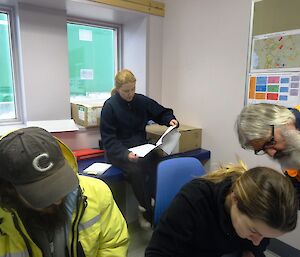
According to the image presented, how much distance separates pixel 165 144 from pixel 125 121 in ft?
1.28

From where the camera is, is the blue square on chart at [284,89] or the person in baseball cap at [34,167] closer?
the person in baseball cap at [34,167]

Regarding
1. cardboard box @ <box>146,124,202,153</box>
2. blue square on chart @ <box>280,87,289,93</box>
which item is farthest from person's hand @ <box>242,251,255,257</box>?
cardboard box @ <box>146,124,202,153</box>

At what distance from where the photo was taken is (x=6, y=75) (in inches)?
98.0

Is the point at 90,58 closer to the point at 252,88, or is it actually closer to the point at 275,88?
the point at 252,88

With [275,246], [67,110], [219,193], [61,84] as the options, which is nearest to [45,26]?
[61,84]

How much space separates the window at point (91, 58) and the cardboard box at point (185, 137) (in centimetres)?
86

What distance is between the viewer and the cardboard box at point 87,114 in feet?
8.29

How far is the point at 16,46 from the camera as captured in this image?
2.45 metres

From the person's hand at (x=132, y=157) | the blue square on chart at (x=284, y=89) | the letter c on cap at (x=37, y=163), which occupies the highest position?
the blue square on chart at (x=284, y=89)

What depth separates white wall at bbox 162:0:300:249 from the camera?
221 centimetres

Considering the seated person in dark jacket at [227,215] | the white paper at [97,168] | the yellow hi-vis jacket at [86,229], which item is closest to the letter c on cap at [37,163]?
the yellow hi-vis jacket at [86,229]

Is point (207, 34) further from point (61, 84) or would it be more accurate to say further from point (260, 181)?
point (260, 181)

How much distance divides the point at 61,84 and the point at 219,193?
2041 mm

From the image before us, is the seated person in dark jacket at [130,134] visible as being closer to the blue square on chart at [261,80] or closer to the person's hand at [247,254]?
the blue square on chart at [261,80]
